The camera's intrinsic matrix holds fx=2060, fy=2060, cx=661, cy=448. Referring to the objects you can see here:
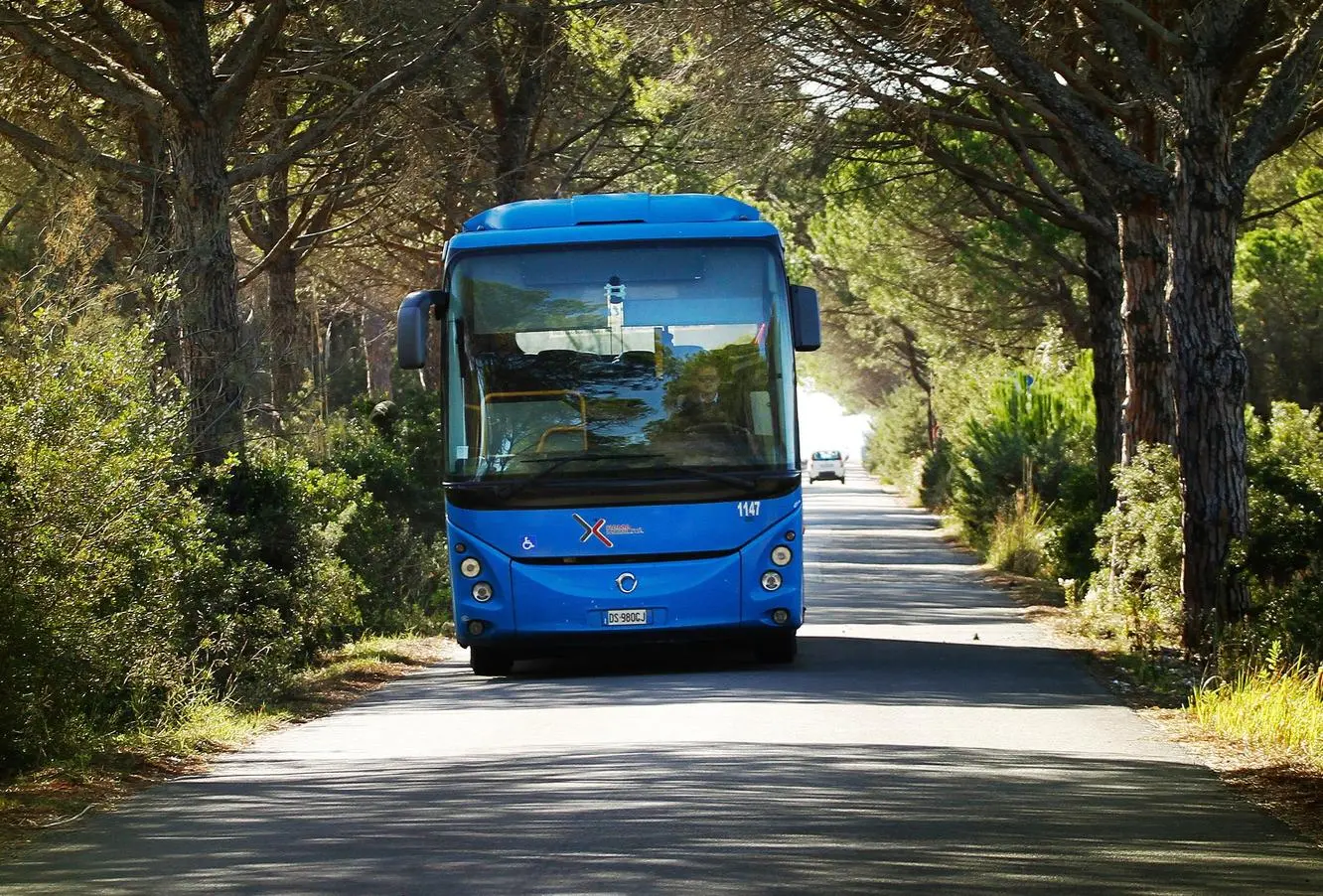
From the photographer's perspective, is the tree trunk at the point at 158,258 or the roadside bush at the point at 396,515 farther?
the roadside bush at the point at 396,515

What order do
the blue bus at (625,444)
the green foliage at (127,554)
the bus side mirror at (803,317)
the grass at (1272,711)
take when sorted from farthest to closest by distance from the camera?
the bus side mirror at (803,317) → the blue bus at (625,444) → the green foliage at (127,554) → the grass at (1272,711)

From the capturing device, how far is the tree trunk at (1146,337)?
21.3 metres

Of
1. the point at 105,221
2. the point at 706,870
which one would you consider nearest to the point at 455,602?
the point at 706,870

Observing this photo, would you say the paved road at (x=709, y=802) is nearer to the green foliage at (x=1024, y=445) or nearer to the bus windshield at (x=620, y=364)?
the bus windshield at (x=620, y=364)

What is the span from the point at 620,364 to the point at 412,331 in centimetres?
165

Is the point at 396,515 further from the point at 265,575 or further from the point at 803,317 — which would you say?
the point at 803,317

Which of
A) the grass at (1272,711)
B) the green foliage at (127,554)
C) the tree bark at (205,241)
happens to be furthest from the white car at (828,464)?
the grass at (1272,711)

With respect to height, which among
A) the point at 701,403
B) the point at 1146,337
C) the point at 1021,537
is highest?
the point at 1146,337

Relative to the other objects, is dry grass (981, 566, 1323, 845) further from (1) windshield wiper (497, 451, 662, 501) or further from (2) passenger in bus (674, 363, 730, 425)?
(1) windshield wiper (497, 451, 662, 501)

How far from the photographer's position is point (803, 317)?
1561 centimetres

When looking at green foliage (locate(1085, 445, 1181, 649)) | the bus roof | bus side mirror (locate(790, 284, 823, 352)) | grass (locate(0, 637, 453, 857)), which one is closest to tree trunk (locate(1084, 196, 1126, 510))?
green foliage (locate(1085, 445, 1181, 649))

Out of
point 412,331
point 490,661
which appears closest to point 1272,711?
point 412,331

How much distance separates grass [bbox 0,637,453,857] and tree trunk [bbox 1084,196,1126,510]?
10.8 meters

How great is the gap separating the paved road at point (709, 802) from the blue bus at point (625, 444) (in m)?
0.71
